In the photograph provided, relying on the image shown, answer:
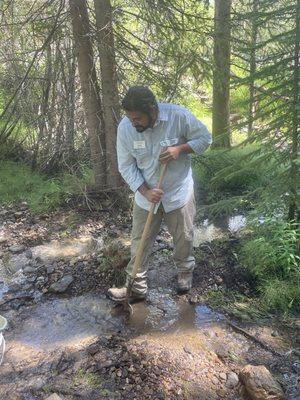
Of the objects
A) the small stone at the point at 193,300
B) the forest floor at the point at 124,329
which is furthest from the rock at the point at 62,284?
the small stone at the point at 193,300

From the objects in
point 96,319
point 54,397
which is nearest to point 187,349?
point 96,319

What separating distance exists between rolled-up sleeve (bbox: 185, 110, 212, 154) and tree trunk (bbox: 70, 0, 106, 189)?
9.00 feet

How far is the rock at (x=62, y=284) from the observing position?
4.71m

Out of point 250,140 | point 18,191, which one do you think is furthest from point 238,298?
point 18,191

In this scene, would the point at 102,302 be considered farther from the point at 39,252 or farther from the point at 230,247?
the point at 230,247

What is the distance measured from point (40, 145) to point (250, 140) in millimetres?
4750

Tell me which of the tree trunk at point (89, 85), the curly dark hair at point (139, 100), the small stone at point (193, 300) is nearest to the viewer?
the curly dark hair at point (139, 100)

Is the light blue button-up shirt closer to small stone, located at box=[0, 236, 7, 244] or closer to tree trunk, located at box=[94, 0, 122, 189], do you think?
tree trunk, located at box=[94, 0, 122, 189]

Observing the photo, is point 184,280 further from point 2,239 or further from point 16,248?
point 2,239

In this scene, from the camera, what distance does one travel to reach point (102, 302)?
4.51 metres

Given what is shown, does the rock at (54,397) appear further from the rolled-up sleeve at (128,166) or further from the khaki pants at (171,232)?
the rolled-up sleeve at (128,166)

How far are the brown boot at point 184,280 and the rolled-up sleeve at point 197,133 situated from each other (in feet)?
5.05

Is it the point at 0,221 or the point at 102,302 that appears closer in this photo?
the point at 102,302

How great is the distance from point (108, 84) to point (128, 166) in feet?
8.36
